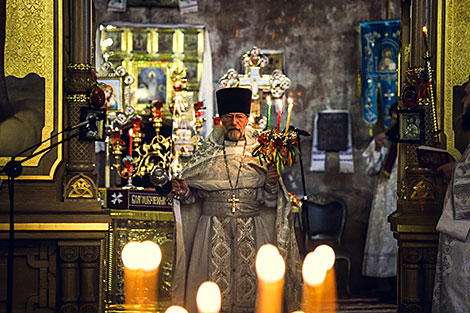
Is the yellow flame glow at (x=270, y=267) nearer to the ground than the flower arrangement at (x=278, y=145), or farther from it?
nearer to the ground

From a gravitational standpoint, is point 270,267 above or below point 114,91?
below

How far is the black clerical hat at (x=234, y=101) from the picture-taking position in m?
5.24

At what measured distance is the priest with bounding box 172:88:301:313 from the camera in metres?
5.13

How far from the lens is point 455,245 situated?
4.61 meters

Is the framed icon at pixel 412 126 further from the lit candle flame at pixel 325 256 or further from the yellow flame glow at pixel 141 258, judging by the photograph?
the yellow flame glow at pixel 141 258

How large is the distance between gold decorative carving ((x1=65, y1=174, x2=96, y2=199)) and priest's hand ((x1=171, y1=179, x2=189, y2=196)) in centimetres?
60

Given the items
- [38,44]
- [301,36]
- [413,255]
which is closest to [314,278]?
[413,255]

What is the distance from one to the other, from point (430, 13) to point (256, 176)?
1.87 m

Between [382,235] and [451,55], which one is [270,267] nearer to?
[451,55]

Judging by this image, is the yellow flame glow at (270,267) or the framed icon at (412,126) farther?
the framed icon at (412,126)

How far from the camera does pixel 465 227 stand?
4488mm

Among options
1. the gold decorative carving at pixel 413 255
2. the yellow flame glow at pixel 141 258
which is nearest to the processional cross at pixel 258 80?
the gold decorative carving at pixel 413 255

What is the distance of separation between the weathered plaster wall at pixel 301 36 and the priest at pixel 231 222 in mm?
4382

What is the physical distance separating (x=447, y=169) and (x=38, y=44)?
10.1ft
